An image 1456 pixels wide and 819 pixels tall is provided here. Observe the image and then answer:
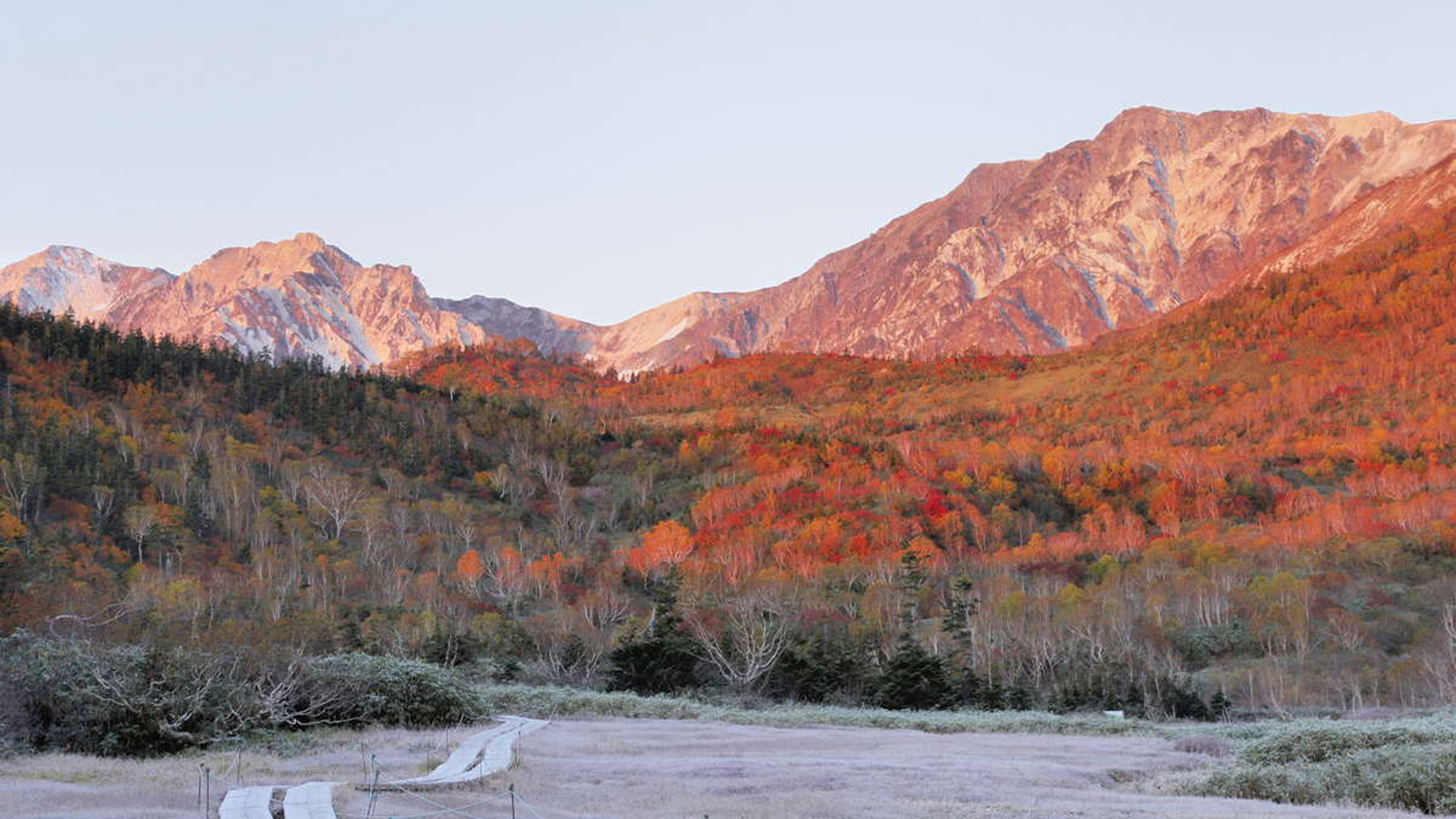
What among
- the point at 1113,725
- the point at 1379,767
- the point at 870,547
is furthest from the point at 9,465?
the point at 1379,767

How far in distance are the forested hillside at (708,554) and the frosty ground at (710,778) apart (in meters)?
12.8

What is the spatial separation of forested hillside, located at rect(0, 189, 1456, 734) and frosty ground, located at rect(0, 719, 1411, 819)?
12771 mm

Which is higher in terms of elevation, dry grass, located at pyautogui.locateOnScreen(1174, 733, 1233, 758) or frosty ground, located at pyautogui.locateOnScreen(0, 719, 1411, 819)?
frosty ground, located at pyautogui.locateOnScreen(0, 719, 1411, 819)

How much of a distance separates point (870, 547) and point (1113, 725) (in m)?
94.5

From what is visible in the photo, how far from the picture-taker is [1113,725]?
53.8 metres

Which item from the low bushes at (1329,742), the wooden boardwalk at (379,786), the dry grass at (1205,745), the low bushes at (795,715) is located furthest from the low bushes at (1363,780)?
the low bushes at (795,715)

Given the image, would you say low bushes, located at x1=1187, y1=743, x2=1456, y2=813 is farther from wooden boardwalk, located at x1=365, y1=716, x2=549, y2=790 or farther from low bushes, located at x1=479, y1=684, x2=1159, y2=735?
low bushes, located at x1=479, y1=684, x2=1159, y2=735

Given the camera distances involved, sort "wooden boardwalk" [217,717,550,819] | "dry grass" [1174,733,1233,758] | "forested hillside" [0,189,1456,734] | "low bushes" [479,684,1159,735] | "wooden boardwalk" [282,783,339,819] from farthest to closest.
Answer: "forested hillside" [0,189,1456,734] < "low bushes" [479,684,1159,735] < "dry grass" [1174,733,1233,758] < "wooden boardwalk" [217,717,550,819] < "wooden boardwalk" [282,783,339,819]

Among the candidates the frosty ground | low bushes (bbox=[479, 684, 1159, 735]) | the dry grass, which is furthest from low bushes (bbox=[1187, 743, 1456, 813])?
low bushes (bbox=[479, 684, 1159, 735])

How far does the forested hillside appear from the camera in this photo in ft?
252

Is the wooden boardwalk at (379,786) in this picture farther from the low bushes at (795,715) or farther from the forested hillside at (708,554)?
the low bushes at (795,715)

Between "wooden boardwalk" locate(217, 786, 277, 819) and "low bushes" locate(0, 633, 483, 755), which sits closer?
"wooden boardwalk" locate(217, 786, 277, 819)

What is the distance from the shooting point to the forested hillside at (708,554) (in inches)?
3022

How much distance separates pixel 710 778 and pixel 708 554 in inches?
4505
